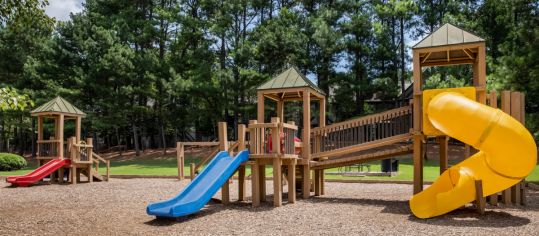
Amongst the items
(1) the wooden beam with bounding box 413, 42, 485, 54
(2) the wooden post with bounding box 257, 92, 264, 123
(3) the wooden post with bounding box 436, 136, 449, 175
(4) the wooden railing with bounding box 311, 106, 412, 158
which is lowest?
(3) the wooden post with bounding box 436, 136, 449, 175

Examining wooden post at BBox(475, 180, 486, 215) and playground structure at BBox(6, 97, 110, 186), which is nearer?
wooden post at BBox(475, 180, 486, 215)

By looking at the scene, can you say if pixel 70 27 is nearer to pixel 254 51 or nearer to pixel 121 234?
pixel 254 51

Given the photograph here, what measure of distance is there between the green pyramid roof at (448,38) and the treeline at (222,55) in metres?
21.9

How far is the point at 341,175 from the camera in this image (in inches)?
918

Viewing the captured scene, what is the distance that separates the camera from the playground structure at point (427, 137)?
9.81 m

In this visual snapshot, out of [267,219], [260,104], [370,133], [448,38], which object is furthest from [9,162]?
[448,38]

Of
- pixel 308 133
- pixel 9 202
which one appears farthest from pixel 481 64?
pixel 9 202

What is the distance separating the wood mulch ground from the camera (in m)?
8.70

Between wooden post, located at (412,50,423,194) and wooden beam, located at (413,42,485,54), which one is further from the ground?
wooden beam, located at (413,42,485,54)

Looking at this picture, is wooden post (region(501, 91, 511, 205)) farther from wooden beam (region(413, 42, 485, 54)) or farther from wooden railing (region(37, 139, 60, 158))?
wooden railing (region(37, 139, 60, 158))

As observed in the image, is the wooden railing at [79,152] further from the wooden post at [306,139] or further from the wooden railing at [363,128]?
the wooden post at [306,139]

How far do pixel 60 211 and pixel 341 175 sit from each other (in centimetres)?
1492

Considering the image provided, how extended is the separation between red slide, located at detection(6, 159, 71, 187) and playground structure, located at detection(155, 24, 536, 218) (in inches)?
417

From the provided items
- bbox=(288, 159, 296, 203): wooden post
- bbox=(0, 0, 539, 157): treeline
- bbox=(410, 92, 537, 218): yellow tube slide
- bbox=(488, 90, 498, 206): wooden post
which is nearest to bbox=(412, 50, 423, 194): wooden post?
bbox=(410, 92, 537, 218): yellow tube slide
